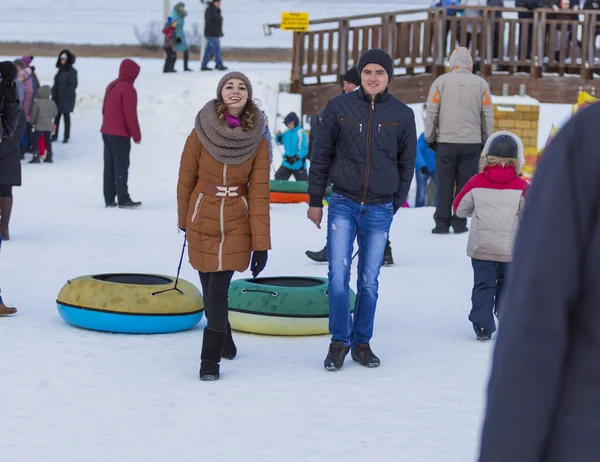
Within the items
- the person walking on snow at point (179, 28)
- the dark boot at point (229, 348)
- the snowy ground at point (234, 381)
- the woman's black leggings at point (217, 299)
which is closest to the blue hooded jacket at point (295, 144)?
the snowy ground at point (234, 381)

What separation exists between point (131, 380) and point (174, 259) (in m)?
3.98

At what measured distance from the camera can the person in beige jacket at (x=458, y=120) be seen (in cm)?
1080

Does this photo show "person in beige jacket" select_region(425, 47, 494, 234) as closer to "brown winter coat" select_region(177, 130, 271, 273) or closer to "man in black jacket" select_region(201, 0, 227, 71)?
"brown winter coat" select_region(177, 130, 271, 273)

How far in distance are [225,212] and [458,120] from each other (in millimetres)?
5640

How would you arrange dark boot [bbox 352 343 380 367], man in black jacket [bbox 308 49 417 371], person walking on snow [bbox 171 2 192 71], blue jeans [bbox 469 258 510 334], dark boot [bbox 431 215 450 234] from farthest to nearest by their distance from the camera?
person walking on snow [bbox 171 2 192 71] → dark boot [bbox 431 215 450 234] → blue jeans [bbox 469 258 510 334] → dark boot [bbox 352 343 380 367] → man in black jacket [bbox 308 49 417 371]

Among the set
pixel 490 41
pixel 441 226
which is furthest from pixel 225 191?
pixel 490 41

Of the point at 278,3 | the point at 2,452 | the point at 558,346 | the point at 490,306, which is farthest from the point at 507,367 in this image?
the point at 278,3

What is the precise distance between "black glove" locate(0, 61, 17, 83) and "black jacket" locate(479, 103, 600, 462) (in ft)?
24.8

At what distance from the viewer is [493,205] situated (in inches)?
254

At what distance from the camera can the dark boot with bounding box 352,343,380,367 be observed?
6062mm

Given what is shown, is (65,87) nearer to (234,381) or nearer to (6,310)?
(6,310)

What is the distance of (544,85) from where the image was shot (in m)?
19.6

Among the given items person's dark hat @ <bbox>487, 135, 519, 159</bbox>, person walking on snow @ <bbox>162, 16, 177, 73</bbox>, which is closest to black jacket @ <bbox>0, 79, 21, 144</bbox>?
person's dark hat @ <bbox>487, 135, 519, 159</bbox>

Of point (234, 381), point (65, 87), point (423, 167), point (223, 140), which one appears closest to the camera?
point (223, 140)
